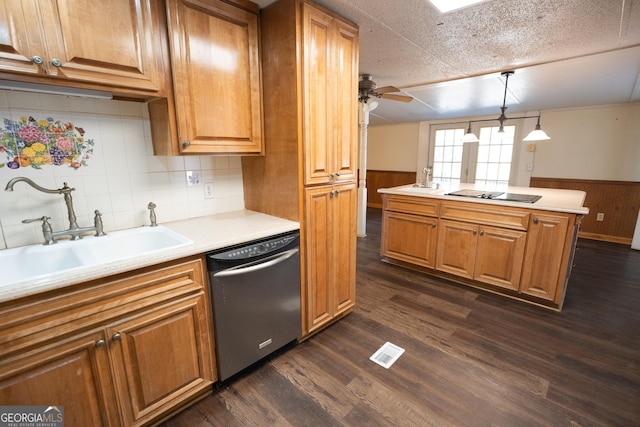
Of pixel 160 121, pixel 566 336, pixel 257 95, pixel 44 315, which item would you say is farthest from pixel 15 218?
pixel 566 336

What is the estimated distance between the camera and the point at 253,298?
162cm

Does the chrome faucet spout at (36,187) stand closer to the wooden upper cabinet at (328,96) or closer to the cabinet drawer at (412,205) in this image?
the wooden upper cabinet at (328,96)

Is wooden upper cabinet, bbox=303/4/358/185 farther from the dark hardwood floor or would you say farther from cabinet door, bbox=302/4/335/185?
the dark hardwood floor

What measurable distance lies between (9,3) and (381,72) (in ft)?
8.57

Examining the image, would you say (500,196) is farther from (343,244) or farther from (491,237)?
(343,244)

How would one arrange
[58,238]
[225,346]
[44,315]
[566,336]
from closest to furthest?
[44,315] < [58,238] < [225,346] < [566,336]

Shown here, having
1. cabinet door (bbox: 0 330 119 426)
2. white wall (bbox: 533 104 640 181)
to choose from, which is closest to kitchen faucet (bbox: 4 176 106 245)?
cabinet door (bbox: 0 330 119 426)

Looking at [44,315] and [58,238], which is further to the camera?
[58,238]

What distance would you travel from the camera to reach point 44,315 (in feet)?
3.34

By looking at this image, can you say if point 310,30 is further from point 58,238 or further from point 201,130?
point 58,238

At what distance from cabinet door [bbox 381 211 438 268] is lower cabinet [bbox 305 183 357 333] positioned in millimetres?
1190

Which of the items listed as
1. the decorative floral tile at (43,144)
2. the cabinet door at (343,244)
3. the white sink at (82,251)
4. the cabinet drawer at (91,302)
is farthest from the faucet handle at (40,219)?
the cabinet door at (343,244)

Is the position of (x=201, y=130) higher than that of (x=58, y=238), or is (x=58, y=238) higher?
(x=201, y=130)

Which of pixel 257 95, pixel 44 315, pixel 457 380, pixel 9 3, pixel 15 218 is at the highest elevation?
pixel 9 3
